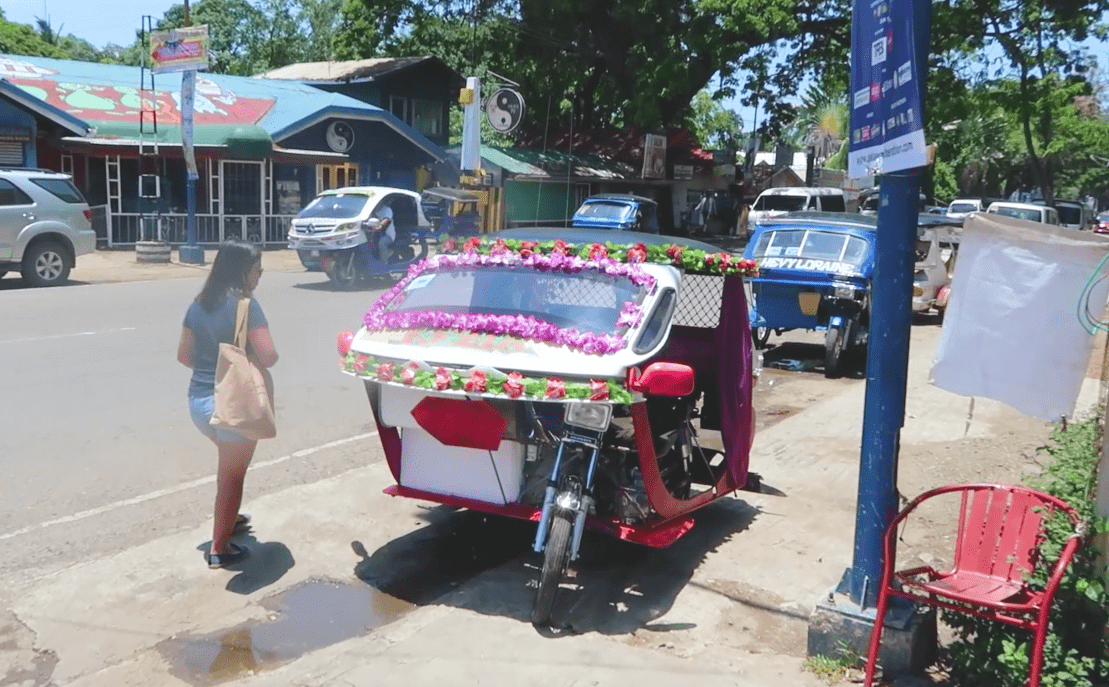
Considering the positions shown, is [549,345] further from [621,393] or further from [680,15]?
[680,15]

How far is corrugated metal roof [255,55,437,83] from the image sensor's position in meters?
35.6

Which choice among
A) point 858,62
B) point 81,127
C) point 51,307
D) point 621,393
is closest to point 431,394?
point 621,393

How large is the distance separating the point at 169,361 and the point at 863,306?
7737 mm

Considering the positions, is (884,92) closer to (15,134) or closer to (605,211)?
(605,211)

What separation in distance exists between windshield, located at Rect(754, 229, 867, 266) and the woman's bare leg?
8340mm

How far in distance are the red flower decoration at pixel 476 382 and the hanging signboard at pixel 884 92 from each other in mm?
1970

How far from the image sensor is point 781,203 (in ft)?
105

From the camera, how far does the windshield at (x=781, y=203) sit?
1240 inches

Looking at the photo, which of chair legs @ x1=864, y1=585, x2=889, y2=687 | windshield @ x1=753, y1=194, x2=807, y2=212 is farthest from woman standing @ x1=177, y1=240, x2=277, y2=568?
windshield @ x1=753, y1=194, x2=807, y2=212

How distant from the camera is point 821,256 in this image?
1259 cm

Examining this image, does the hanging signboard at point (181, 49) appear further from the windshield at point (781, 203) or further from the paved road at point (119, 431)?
the windshield at point (781, 203)

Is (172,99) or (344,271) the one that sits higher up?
(172,99)

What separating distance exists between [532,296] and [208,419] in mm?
1860

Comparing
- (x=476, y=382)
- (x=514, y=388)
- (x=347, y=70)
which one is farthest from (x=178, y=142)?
(x=514, y=388)
